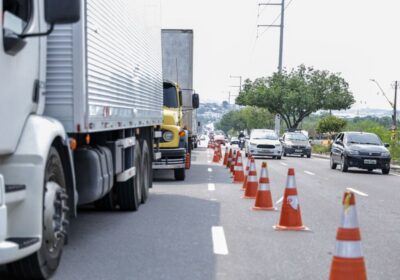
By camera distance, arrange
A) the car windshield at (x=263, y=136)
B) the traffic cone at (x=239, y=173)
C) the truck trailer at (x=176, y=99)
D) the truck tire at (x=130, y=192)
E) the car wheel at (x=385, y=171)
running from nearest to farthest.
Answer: the truck tire at (x=130, y=192), the truck trailer at (x=176, y=99), the traffic cone at (x=239, y=173), the car wheel at (x=385, y=171), the car windshield at (x=263, y=136)

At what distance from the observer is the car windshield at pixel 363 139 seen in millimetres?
27408

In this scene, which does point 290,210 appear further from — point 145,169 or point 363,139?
point 363,139

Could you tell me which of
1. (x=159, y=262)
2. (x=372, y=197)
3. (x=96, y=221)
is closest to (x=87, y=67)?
(x=159, y=262)

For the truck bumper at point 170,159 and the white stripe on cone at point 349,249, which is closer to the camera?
the white stripe on cone at point 349,249

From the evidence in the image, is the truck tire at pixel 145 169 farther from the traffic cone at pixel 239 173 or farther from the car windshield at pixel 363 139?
the car windshield at pixel 363 139

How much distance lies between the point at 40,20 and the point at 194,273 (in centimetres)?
262

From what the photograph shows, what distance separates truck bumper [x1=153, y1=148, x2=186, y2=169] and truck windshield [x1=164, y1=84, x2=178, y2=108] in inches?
71.1

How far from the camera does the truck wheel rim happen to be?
6.25 meters

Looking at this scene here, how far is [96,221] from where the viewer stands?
10.7m

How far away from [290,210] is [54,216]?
4437mm

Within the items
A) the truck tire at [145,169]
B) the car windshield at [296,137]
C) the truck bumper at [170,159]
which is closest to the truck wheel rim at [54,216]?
the truck tire at [145,169]

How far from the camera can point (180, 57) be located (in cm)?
2588

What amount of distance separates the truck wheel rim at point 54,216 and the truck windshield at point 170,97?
1323 cm

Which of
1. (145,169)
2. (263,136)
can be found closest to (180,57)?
(145,169)
